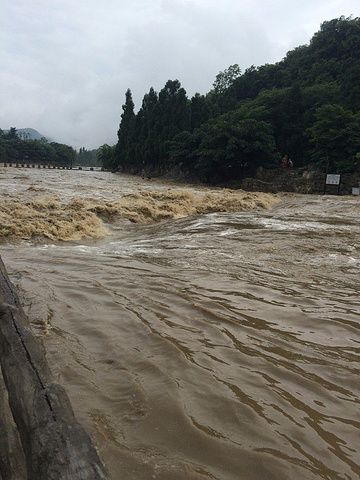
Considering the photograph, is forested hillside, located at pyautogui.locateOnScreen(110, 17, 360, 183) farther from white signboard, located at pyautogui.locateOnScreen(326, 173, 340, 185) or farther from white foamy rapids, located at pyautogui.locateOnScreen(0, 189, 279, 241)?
white foamy rapids, located at pyautogui.locateOnScreen(0, 189, 279, 241)

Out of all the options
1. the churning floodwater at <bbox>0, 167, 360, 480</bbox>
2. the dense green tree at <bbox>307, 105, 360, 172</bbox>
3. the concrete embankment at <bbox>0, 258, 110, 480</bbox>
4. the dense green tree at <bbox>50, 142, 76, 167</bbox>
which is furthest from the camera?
the dense green tree at <bbox>50, 142, 76, 167</bbox>

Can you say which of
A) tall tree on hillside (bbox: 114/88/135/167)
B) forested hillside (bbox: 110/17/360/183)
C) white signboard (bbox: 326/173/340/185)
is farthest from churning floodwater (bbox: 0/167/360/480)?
tall tree on hillside (bbox: 114/88/135/167)

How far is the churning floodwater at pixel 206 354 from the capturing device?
5.04 feet

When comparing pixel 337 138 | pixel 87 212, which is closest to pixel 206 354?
pixel 87 212

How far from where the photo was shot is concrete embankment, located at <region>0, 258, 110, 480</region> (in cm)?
110

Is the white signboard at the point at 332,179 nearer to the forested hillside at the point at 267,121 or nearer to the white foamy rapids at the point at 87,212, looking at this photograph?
the forested hillside at the point at 267,121

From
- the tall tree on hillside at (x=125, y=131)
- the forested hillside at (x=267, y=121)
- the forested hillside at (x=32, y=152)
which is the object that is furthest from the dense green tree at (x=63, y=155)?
the forested hillside at (x=267, y=121)

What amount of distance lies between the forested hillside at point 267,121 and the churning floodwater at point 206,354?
2041cm

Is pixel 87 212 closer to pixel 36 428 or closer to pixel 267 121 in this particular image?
pixel 36 428

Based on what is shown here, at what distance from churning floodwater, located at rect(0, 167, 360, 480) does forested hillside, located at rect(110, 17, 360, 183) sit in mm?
20408

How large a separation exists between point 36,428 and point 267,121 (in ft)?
101

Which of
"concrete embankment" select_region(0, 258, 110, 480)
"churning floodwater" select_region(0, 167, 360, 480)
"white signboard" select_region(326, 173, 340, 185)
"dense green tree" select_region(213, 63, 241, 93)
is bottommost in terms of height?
"churning floodwater" select_region(0, 167, 360, 480)

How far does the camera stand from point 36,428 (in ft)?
4.08

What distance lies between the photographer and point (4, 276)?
8.72ft
